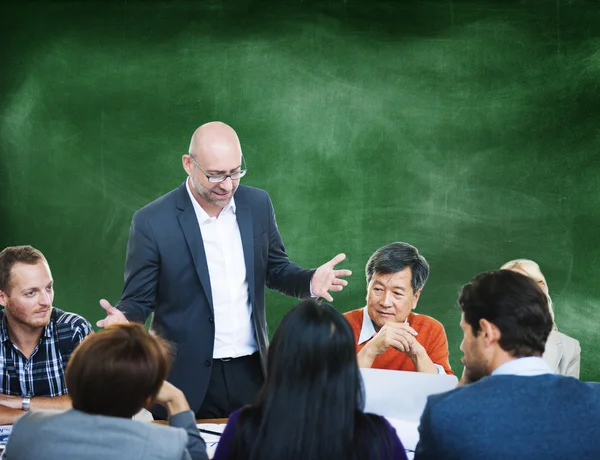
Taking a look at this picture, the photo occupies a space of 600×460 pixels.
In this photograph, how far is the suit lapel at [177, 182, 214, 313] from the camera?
300 centimetres

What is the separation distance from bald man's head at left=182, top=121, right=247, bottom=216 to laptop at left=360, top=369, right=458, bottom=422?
926mm

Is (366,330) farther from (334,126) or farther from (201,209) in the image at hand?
(334,126)

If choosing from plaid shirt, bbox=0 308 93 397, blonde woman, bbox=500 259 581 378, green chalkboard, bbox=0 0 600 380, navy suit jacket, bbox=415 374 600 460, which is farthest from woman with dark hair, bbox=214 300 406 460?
green chalkboard, bbox=0 0 600 380

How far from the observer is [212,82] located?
188 inches

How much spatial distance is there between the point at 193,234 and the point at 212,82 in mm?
1966

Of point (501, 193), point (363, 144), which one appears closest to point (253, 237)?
point (363, 144)

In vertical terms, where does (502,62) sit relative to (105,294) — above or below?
above

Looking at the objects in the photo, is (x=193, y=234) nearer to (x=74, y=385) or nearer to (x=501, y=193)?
(x=74, y=385)

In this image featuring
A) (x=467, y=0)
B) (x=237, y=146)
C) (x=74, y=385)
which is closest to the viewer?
(x=74, y=385)

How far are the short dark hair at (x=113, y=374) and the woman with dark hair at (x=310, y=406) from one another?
22 cm

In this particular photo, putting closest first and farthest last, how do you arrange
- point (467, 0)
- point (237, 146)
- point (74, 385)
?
point (74, 385), point (237, 146), point (467, 0)

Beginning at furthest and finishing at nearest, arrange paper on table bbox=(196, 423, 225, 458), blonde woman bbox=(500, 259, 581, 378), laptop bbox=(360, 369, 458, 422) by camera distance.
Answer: blonde woman bbox=(500, 259, 581, 378) < laptop bbox=(360, 369, 458, 422) < paper on table bbox=(196, 423, 225, 458)

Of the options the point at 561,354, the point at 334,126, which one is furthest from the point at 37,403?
the point at 334,126

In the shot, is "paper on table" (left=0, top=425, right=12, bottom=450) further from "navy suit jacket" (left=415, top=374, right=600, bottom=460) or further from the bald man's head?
"navy suit jacket" (left=415, top=374, right=600, bottom=460)
